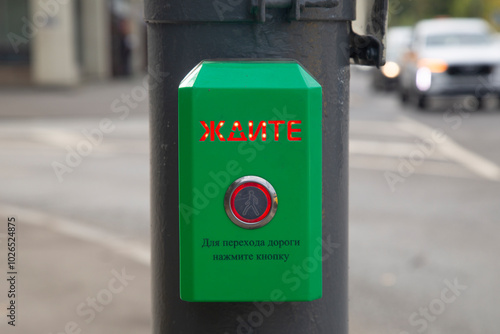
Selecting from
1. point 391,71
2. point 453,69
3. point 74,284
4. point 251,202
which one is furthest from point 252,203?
point 391,71

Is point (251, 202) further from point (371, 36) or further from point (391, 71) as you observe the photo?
point (391, 71)

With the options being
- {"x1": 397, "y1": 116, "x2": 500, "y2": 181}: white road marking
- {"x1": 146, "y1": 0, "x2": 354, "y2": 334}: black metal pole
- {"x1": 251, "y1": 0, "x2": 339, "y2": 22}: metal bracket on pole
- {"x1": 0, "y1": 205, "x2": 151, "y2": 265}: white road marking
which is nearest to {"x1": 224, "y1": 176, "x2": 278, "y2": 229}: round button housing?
{"x1": 146, "y1": 0, "x2": 354, "y2": 334}: black metal pole

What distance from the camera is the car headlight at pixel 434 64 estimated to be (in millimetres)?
18953

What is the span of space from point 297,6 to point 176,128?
1.19 ft

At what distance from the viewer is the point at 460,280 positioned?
5.89 m

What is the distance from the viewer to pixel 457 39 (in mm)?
20594

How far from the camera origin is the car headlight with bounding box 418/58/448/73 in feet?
62.2

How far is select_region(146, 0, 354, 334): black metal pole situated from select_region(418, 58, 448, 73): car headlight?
17473 millimetres

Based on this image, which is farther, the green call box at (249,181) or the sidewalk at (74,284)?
the sidewalk at (74,284)

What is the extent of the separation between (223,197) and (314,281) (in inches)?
10.2

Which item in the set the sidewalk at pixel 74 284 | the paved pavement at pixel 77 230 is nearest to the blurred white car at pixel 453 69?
the paved pavement at pixel 77 230

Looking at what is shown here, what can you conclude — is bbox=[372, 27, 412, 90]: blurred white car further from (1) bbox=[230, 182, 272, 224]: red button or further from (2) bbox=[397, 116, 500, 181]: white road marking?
(1) bbox=[230, 182, 272, 224]: red button

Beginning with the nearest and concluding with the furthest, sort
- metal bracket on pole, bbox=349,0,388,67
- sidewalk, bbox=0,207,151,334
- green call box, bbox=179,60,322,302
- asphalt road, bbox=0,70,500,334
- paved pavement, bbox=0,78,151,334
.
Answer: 1. green call box, bbox=179,60,322,302
2. metal bracket on pole, bbox=349,0,388,67
3. sidewalk, bbox=0,207,151,334
4. paved pavement, bbox=0,78,151,334
5. asphalt road, bbox=0,70,500,334

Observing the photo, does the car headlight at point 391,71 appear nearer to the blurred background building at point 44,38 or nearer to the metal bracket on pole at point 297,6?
the blurred background building at point 44,38
